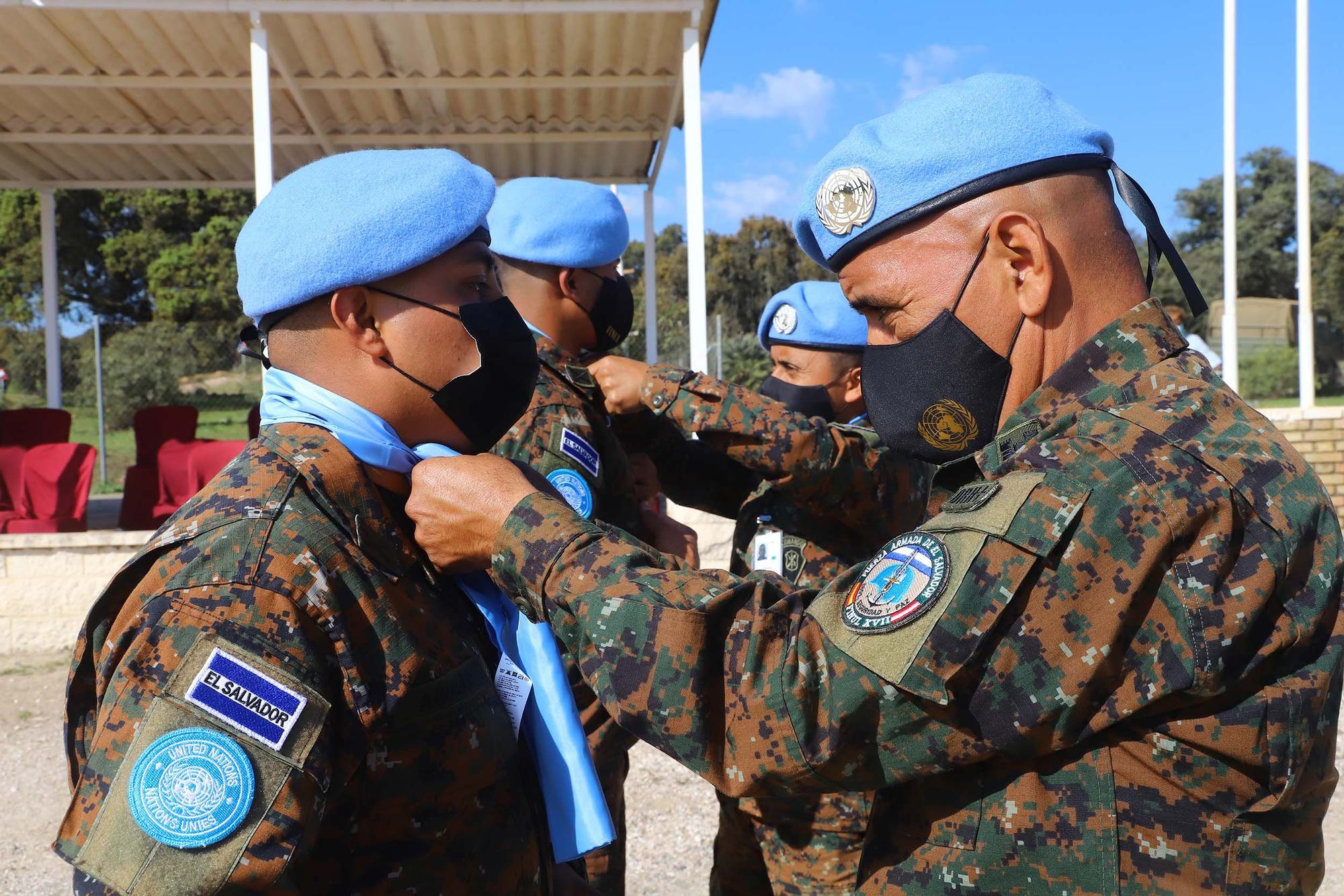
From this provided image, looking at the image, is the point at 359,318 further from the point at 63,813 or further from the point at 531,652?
the point at 63,813

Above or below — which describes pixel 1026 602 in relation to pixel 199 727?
above

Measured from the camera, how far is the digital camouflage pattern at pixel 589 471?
287 centimetres

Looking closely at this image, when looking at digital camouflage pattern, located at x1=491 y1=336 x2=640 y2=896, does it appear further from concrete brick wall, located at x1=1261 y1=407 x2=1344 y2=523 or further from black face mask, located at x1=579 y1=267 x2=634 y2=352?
concrete brick wall, located at x1=1261 y1=407 x2=1344 y2=523

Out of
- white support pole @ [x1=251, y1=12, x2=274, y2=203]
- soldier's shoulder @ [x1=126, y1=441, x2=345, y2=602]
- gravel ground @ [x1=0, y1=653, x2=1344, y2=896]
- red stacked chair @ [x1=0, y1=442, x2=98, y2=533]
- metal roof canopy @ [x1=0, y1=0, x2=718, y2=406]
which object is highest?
metal roof canopy @ [x1=0, y1=0, x2=718, y2=406]

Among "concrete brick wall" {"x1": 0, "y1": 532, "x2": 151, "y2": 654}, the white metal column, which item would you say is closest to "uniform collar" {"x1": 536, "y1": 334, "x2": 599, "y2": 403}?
"concrete brick wall" {"x1": 0, "y1": 532, "x2": 151, "y2": 654}

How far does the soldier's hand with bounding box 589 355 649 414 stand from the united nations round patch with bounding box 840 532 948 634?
1733mm

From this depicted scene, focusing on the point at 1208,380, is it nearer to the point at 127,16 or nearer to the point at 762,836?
the point at 762,836

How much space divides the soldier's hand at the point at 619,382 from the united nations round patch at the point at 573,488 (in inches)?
15.7

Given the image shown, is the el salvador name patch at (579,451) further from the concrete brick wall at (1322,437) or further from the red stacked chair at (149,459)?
the concrete brick wall at (1322,437)

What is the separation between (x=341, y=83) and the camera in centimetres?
904

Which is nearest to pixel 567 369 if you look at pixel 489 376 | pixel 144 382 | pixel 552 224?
pixel 552 224

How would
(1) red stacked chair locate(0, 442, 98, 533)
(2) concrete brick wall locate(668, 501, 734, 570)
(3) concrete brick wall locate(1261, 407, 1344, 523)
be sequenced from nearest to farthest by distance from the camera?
1. (2) concrete brick wall locate(668, 501, 734, 570)
2. (1) red stacked chair locate(0, 442, 98, 533)
3. (3) concrete brick wall locate(1261, 407, 1344, 523)

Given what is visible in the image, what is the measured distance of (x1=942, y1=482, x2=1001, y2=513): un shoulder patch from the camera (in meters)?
1.44

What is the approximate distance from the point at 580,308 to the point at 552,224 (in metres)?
0.27
